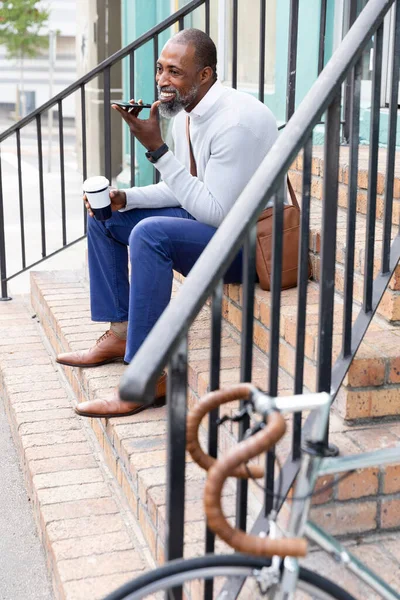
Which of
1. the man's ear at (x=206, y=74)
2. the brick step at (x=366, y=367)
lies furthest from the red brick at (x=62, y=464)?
the man's ear at (x=206, y=74)

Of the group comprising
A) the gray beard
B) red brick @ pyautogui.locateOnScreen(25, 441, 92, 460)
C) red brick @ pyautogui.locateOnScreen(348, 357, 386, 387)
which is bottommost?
red brick @ pyautogui.locateOnScreen(25, 441, 92, 460)

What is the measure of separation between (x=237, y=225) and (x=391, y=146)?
0.80 meters

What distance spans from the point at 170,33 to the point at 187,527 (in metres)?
5.84

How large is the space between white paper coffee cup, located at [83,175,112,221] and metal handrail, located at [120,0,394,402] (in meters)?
1.35

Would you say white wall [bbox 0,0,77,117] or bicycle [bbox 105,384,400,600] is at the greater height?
white wall [bbox 0,0,77,117]

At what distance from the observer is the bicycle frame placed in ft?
4.48

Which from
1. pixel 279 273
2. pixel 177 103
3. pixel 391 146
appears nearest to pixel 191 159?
pixel 177 103

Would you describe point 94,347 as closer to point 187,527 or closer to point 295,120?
point 187,527

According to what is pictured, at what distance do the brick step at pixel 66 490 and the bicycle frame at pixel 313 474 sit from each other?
91cm

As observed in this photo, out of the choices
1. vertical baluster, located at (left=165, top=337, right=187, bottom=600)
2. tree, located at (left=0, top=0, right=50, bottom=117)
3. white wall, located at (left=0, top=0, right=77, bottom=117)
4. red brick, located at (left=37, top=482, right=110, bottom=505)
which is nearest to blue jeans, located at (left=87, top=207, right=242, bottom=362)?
red brick, located at (left=37, top=482, right=110, bottom=505)

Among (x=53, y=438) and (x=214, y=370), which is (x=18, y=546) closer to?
(x=53, y=438)

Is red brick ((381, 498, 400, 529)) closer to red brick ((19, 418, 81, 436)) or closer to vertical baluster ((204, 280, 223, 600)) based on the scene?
vertical baluster ((204, 280, 223, 600))

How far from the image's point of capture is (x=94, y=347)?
A: 3.40 metres

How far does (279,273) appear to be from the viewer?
1812 millimetres
